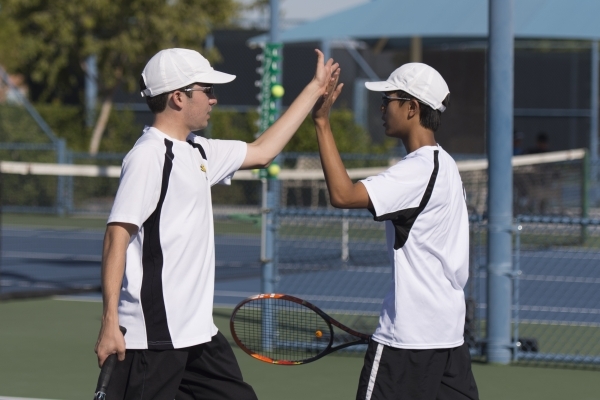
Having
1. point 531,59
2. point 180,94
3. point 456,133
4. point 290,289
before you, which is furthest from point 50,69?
point 180,94

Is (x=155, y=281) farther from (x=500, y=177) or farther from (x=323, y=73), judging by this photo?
(x=500, y=177)

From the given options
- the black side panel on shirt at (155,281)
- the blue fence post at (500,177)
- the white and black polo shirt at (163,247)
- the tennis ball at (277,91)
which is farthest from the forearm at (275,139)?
the tennis ball at (277,91)

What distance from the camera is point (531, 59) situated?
2714cm

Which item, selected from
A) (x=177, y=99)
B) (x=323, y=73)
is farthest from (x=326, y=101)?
(x=177, y=99)

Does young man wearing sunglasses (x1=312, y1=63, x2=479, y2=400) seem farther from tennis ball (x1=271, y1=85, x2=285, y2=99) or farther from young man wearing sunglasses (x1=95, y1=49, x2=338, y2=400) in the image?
tennis ball (x1=271, y1=85, x2=285, y2=99)

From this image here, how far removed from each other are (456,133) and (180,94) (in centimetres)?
2215

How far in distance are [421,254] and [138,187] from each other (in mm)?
1083

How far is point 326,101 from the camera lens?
430 centimetres

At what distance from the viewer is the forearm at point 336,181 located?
4.01m

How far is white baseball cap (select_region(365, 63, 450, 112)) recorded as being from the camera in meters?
4.25

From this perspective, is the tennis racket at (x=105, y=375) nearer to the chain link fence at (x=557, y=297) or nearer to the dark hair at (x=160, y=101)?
the dark hair at (x=160, y=101)

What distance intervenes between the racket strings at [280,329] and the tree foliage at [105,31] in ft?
59.0

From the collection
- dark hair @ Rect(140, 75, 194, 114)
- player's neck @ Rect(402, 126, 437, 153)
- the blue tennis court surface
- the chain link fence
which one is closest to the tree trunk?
the blue tennis court surface

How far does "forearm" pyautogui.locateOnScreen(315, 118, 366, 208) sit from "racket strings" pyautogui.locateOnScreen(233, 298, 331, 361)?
953 mm
